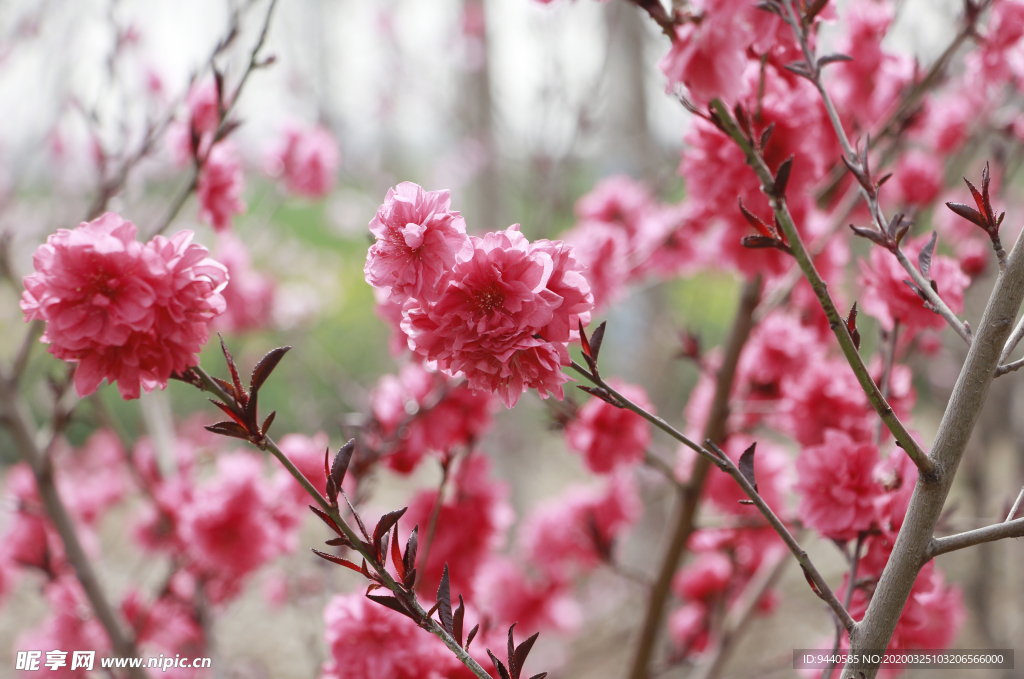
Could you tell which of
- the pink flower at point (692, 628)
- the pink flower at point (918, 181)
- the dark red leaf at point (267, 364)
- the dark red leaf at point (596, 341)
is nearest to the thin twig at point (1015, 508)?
the dark red leaf at point (596, 341)

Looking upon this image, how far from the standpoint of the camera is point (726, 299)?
417 inches

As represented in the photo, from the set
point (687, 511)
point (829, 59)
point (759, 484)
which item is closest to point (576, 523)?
point (759, 484)

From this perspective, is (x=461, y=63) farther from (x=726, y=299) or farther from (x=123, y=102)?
(x=726, y=299)

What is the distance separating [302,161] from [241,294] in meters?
0.77

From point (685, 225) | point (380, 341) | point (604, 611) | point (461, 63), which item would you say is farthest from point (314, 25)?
point (604, 611)

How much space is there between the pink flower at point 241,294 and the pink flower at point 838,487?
7.34 feet

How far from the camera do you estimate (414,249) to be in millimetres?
802

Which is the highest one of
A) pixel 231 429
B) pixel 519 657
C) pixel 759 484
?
pixel 759 484

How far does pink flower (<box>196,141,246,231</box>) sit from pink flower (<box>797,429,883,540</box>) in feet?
5.06

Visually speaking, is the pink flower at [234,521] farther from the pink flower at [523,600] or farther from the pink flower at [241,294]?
the pink flower at [523,600]

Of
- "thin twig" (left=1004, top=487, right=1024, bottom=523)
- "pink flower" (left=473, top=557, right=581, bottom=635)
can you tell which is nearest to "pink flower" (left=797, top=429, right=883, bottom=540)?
"thin twig" (left=1004, top=487, right=1024, bottom=523)

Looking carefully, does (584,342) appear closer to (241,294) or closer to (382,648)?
(382,648)

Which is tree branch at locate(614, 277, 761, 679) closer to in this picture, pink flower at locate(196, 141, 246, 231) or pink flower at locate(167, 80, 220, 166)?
pink flower at locate(196, 141, 246, 231)

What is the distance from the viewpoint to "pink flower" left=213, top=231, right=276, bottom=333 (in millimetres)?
2764
